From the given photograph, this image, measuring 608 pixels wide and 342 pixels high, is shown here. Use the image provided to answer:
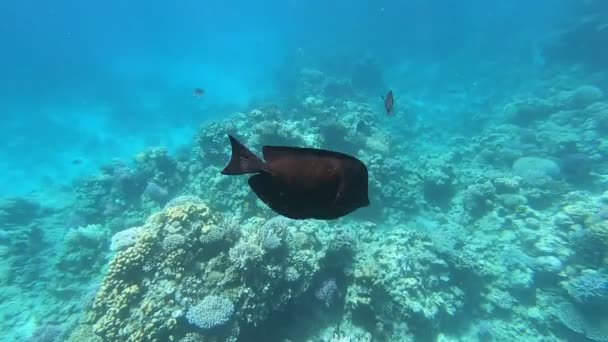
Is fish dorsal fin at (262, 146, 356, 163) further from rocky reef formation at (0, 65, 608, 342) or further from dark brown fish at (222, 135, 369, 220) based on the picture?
rocky reef formation at (0, 65, 608, 342)

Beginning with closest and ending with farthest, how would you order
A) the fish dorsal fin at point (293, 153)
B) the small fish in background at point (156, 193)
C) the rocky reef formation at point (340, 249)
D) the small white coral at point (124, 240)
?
the fish dorsal fin at point (293, 153) → the rocky reef formation at point (340, 249) → the small white coral at point (124, 240) → the small fish in background at point (156, 193)

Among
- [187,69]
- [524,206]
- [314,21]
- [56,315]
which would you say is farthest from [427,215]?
[314,21]

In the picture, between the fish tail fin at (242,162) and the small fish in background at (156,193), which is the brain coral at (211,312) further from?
the small fish in background at (156,193)

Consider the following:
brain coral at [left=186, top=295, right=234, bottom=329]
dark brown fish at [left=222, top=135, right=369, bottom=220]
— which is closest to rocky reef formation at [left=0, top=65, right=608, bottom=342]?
brain coral at [left=186, top=295, right=234, bottom=329]

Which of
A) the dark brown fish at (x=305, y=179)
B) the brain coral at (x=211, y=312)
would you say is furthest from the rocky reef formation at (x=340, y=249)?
the dark brown fish at (x=305, y=179)

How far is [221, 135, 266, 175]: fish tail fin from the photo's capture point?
1177 millimetres

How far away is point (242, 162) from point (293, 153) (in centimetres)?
21

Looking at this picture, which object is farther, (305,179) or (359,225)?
(359,225)

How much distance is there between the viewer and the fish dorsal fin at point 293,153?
1132mm

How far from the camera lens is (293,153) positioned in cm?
117

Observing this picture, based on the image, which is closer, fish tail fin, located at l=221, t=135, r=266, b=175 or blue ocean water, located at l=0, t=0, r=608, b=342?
fish tail fin, located at l=221, t=135, r=266, b=175

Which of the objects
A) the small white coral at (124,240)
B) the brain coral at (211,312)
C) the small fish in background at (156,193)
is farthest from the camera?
the small fish in background at (156,193)

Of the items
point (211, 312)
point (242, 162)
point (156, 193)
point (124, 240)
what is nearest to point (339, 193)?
point (242, 162)

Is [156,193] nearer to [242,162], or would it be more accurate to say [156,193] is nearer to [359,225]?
[359,225]
